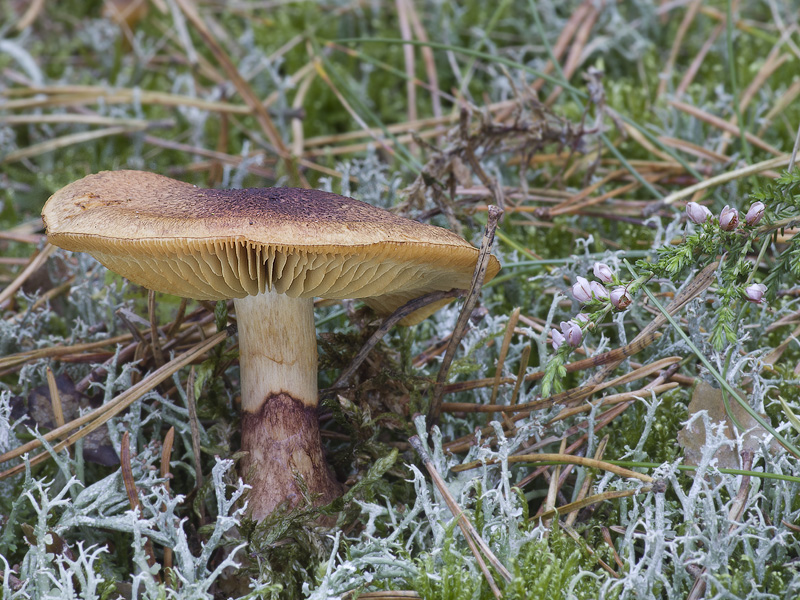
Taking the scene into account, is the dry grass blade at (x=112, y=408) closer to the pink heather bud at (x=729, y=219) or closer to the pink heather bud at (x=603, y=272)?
the pink heather bud at (x=603, y=272)

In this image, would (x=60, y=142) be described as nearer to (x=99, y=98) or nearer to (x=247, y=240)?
(x=99, y=98)

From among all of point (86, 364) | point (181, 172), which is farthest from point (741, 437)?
point (181, 172)

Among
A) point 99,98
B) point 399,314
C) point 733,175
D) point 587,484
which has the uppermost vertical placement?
point 99,98

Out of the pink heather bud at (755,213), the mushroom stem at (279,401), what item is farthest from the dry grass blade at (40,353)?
the pink heather bud at (755,213)

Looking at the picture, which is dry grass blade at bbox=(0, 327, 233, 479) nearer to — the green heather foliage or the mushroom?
the green heather foliage

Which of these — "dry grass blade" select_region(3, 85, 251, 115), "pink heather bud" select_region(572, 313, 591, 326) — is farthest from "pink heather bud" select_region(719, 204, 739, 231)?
"dry grass blade" select_region(3, 85, 251, 115)

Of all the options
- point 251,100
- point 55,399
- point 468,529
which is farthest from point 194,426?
point 251,100
